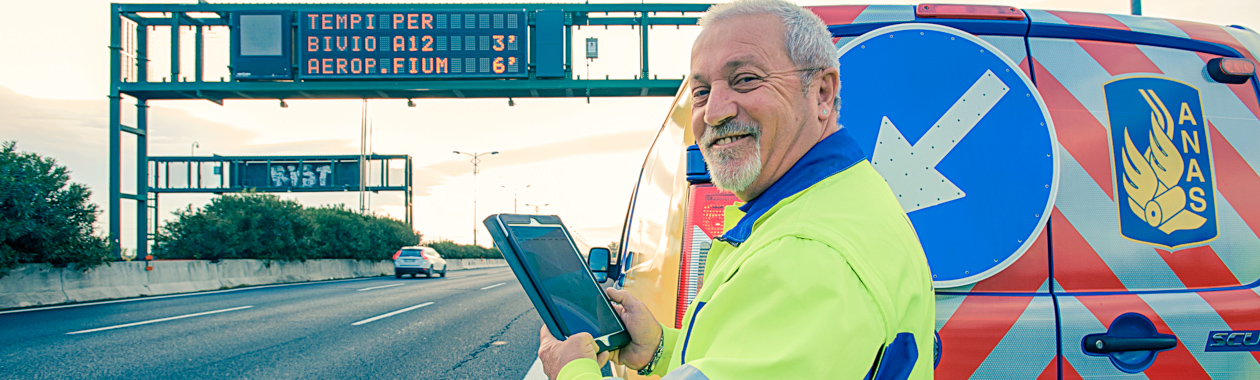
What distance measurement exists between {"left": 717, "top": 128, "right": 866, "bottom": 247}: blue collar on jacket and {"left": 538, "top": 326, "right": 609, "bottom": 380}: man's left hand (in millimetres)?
425

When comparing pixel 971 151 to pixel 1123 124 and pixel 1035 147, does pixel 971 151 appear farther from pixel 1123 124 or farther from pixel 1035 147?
pixel 1123 124

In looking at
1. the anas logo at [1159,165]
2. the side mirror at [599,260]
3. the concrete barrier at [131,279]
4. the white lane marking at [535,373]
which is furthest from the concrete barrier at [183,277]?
the anas logo at [1159,165]

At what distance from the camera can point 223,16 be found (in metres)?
17.3

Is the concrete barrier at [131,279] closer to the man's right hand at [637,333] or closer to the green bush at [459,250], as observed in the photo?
the man's right hand at [637,333]

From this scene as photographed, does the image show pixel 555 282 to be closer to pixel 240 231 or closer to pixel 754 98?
pixel 754 98

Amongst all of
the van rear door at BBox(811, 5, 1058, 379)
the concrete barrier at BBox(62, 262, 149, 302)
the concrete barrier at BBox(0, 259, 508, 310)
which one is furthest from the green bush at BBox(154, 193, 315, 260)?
the van rear door at BBox(811, 5, 1058, 379)

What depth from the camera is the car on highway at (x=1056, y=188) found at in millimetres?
1903

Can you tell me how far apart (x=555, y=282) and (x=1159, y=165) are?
177 centimetres

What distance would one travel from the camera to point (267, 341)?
777 cm

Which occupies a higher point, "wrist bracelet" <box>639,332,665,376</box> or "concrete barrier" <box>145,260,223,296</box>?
"wrist bracelet" <box>639,332,665,376</box>

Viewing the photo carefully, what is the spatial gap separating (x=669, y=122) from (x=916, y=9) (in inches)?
39.4

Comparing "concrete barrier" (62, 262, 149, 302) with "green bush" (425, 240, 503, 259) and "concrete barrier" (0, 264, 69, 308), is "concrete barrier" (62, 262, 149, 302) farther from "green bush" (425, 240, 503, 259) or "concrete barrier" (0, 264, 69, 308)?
"green bush" (425, 240, 503, 259)

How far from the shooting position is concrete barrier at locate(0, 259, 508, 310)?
476 inches

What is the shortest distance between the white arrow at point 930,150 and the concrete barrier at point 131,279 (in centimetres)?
1474
